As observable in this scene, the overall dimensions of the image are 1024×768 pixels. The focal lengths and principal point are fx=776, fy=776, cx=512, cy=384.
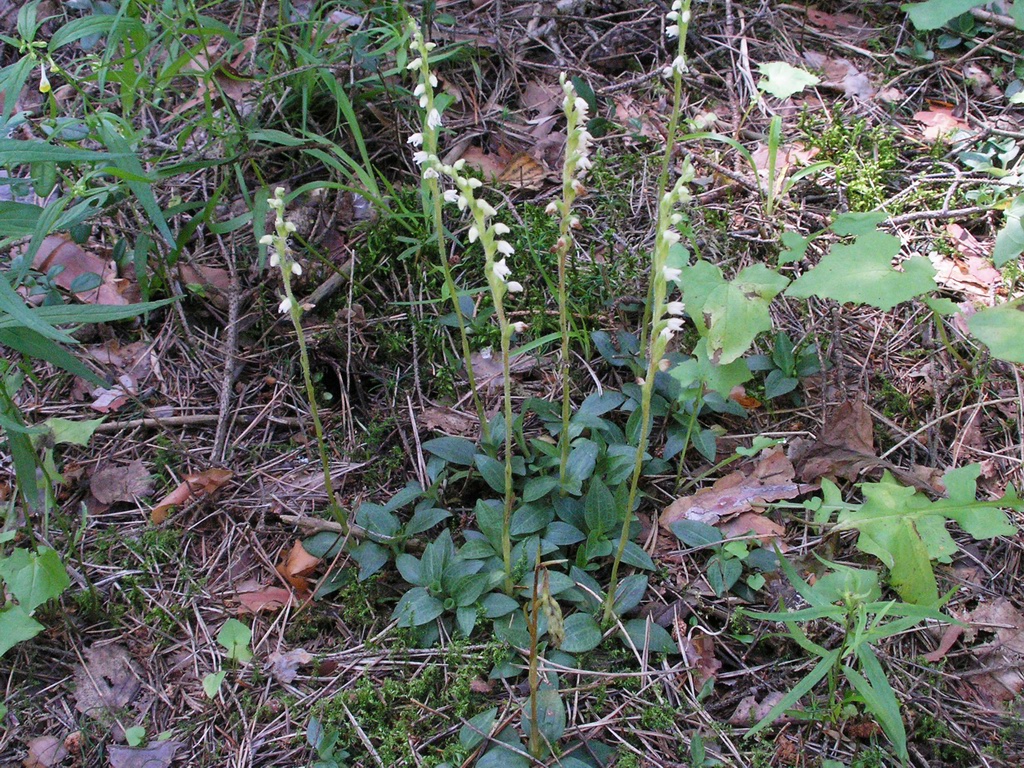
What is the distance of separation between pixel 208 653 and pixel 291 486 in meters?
0.71

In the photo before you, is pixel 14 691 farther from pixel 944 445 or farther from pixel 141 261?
pixel 944 445

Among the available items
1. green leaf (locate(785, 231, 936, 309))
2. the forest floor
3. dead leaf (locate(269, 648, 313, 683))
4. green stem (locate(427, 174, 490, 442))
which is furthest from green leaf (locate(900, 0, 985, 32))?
dead leaf (locate(269, 648, 313, 683))

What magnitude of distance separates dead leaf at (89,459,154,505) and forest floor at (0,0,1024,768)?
0.04 ft

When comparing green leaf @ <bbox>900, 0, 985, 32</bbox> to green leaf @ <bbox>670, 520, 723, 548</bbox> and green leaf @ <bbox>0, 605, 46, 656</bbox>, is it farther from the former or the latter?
green leaf @ <bbox>0, 605, 46, 656</bbox>

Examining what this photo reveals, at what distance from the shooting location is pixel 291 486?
3168 millimetres

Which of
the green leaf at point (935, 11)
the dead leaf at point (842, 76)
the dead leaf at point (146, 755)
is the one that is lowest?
the dead leaf at point (146, 755)

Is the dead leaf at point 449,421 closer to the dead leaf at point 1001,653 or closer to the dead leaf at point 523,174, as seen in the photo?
the dead leaf at point 523,174

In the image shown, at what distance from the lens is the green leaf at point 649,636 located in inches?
102

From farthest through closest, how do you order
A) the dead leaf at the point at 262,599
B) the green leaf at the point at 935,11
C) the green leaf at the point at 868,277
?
the dead leaf at the point at 262,599 → the green leaf at the point at 868,277 → the green leaf at the point at 935,11

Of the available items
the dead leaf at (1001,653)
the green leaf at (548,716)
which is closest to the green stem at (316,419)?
the green leaf at (548,716)

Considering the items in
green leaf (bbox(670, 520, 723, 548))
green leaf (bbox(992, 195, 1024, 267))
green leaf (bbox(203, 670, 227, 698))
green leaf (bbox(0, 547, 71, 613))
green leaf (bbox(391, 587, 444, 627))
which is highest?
green leaf (bbox(992, 195, 1024, 267))

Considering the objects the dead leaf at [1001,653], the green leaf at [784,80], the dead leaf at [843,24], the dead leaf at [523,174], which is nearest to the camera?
the dead leaf at [1001,653]

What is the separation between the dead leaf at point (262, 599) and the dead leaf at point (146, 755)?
49cm

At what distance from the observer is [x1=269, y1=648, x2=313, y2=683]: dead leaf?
2.62 metres
